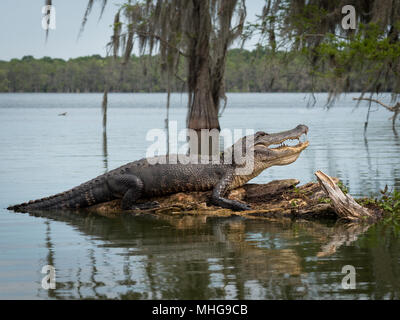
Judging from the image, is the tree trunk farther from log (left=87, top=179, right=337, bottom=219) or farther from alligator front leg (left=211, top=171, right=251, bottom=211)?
alligator front leg (left=211, top=171, right=251, bottom=211)

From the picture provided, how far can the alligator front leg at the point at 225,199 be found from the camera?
33.3 feet

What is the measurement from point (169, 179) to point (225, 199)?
3.42ft

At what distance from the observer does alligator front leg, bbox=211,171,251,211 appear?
33.3 ft

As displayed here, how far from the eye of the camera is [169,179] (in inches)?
415

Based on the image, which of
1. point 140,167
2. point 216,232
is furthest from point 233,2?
point 216,232

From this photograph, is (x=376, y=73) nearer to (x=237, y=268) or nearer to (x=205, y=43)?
(x=205, y=43)

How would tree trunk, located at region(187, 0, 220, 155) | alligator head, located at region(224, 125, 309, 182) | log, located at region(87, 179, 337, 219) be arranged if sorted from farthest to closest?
tree trunk, located at region(187, 0, 220, 155) < alligator head, located at region(224, 125, 309, 182) < log, located at region(87, 179, 337, 219)

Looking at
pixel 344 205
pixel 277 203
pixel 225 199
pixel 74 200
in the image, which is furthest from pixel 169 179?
pixel 344 205

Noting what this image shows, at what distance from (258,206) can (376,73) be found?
12657mm

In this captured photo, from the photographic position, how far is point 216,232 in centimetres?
871

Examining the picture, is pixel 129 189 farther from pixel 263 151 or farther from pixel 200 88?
pixel 200 88

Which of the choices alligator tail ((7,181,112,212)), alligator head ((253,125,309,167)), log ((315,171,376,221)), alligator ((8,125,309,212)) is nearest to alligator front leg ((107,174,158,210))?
alligator ((8,125,309,212))

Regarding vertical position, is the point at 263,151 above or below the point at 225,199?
above

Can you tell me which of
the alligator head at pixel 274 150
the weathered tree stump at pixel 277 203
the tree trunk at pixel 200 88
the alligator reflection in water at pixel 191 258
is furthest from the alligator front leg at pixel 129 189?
the tree trunk at pixel 200 88
